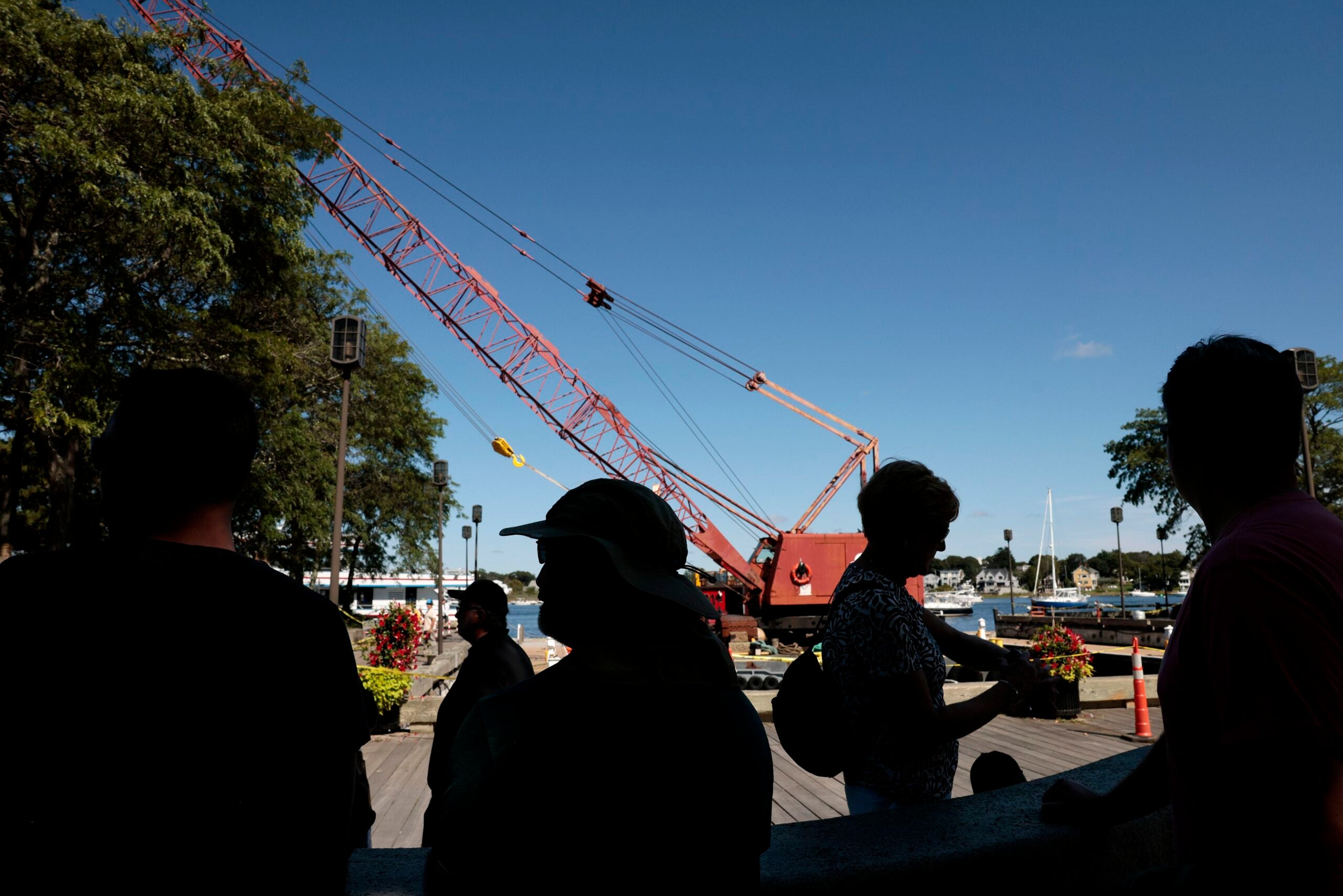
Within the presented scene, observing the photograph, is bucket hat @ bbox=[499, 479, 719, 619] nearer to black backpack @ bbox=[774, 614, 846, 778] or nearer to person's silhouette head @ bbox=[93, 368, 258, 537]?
person's silhouette head @ bbox=[93, 368, 258, 537]

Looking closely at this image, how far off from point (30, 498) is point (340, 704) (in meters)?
32.8

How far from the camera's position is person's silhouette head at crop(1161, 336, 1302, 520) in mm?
1337

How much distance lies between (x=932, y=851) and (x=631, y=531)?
124 centimetres

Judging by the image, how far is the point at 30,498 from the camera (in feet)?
88.5

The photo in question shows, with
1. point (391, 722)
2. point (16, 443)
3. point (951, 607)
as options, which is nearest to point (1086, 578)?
point (951, 607)

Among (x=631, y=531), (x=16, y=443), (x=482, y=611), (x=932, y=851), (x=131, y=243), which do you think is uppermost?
(x=131, y=243)

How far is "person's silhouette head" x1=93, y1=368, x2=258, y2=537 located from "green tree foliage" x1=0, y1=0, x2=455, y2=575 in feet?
47.5

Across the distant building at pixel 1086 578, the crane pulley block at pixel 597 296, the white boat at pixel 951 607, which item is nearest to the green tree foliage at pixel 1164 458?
the crane pulley block at pixel 597 296

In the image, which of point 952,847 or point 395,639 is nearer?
point 952,847

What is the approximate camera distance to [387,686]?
9.28 meters

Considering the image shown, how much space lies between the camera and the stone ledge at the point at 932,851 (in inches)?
72.9

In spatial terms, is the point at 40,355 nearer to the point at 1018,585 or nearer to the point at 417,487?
the point at 417,487

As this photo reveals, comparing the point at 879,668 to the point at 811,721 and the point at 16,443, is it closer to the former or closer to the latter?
the point at 811,721

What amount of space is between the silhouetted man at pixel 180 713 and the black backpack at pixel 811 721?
39.2 inches
